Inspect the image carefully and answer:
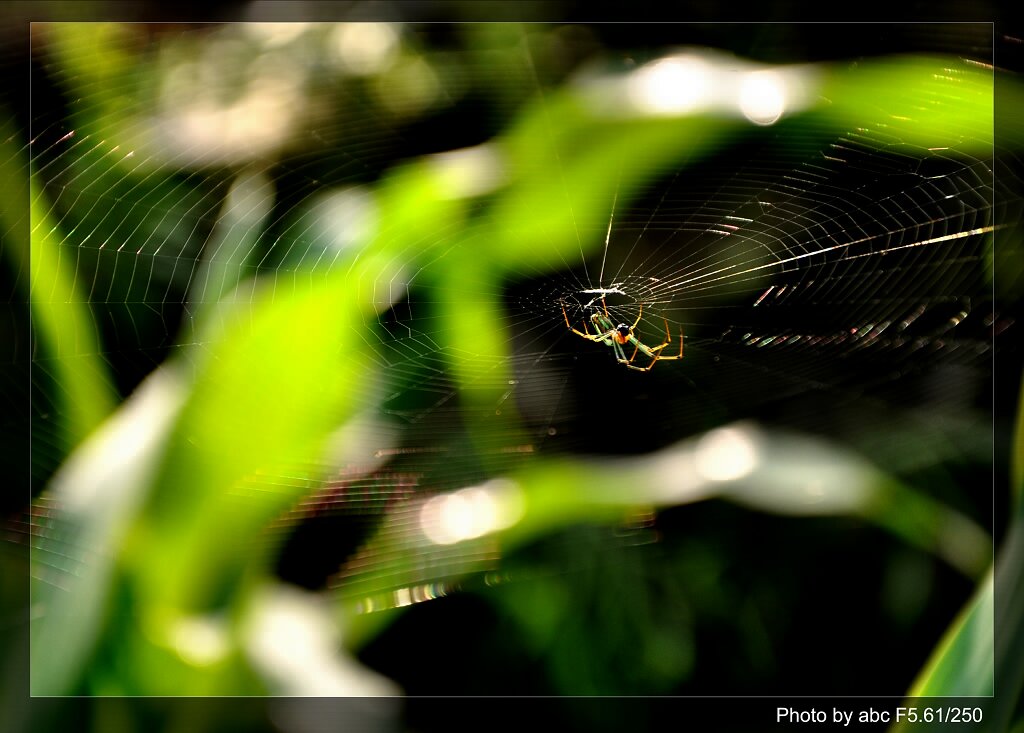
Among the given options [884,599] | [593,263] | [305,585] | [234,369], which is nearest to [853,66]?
[593,263]

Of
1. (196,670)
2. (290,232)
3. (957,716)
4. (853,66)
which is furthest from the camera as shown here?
(290,232)

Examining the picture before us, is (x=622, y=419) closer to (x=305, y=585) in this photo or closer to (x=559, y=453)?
(x=559, y=453)

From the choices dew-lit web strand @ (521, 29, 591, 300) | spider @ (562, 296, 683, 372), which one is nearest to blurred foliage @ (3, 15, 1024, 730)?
dew-lit web strand @ (521, 29, 591, 300)

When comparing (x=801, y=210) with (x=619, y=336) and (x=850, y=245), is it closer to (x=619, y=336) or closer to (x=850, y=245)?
(x=850, y=245)

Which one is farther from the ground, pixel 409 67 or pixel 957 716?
pixel 409 67

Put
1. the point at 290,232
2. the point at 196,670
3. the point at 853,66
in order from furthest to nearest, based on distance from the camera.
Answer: the point at 290,232 < the point at 853,66 < the point at 196,670

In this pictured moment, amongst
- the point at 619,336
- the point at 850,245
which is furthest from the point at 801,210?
the point at 619,336

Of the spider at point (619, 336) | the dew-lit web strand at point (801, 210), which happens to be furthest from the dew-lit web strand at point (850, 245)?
the spider at point (619, 336)
